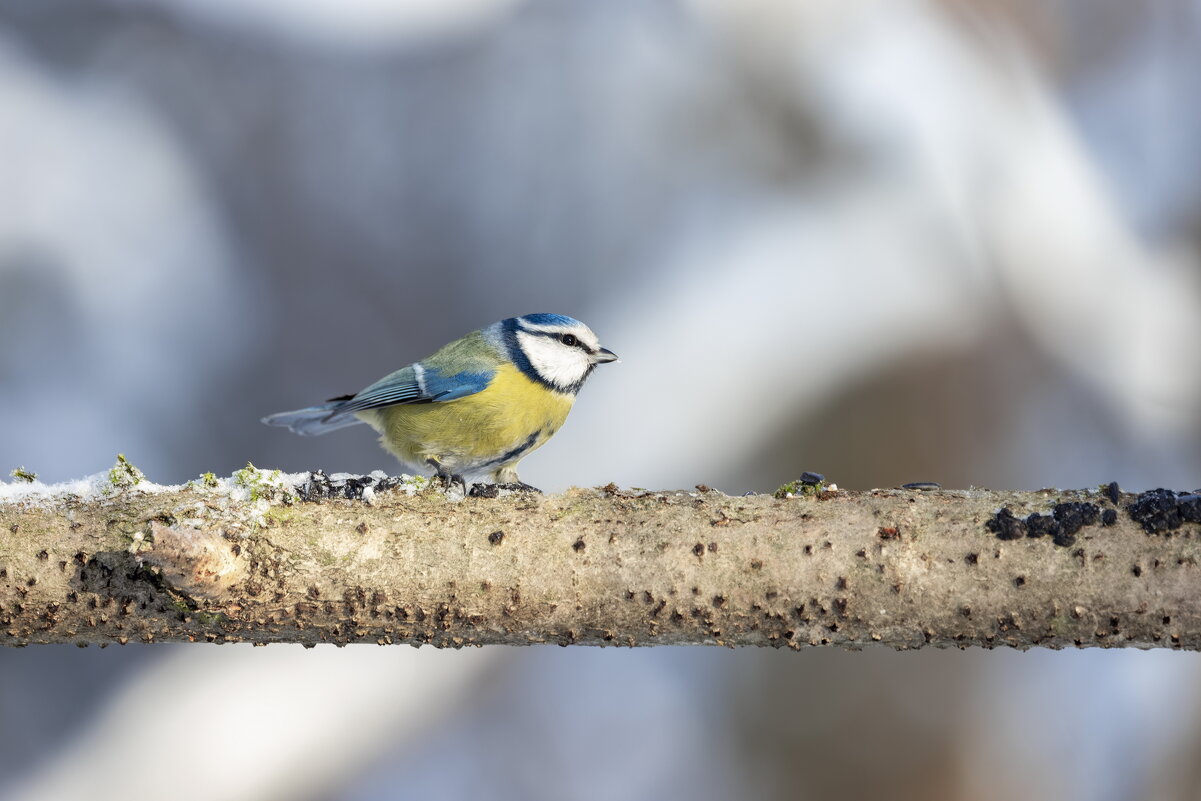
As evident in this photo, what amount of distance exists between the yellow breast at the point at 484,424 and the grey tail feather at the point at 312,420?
306 mm

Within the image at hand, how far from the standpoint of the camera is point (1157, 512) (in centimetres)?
102

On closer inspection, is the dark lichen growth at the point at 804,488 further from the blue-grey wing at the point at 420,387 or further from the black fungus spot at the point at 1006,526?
the blue-grey wing at the point at 420,387

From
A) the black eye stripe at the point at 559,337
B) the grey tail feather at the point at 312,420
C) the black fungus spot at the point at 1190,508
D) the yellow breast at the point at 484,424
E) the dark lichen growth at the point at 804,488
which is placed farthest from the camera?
the grey tail feather at the point at 312,420

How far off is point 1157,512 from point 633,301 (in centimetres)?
222

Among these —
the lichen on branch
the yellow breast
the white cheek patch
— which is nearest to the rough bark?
the lichen on branch

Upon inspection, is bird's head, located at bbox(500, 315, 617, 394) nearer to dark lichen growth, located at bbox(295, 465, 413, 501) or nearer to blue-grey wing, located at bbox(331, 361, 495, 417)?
blue-grey wing, located at bbox(331, 361, 495, 417)

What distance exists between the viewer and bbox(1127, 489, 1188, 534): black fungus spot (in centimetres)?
101

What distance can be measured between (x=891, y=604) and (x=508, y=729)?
79.7 inches

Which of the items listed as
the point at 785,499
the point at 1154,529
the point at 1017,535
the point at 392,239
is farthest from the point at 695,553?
the point at 392,239

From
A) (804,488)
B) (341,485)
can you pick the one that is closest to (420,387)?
(341,485)

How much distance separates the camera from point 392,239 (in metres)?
2.92

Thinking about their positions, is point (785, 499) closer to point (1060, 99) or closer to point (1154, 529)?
point (1154, 529)

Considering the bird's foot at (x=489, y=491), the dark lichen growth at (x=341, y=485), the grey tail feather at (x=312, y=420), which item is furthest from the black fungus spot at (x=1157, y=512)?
the grey tail feather at (x=312, y=420)

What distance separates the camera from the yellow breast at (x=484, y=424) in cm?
176
